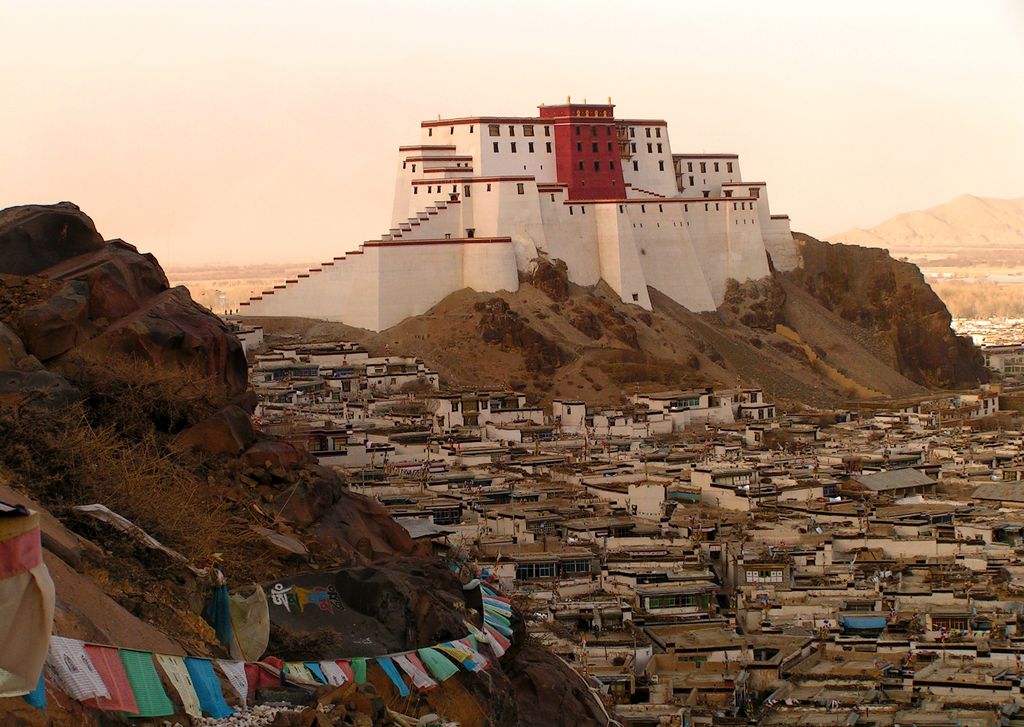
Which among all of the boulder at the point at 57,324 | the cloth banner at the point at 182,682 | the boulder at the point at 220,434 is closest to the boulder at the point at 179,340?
the boulder at the point at 57,324

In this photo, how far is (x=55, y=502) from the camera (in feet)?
42.1

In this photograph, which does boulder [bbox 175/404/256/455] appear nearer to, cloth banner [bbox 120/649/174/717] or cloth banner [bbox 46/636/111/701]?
cloth banner [bbox 120/649/174/717]

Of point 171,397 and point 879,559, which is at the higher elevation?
point 171,397

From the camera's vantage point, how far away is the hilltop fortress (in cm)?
4897

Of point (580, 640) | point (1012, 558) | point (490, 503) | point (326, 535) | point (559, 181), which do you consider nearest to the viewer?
point (326, 535)

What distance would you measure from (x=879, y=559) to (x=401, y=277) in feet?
72.4

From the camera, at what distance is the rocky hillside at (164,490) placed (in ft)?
38.5

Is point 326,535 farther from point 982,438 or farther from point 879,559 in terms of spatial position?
point 982,438

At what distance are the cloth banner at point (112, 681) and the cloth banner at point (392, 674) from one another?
253 centimetres

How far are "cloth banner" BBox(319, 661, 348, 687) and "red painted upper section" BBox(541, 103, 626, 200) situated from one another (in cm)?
4255

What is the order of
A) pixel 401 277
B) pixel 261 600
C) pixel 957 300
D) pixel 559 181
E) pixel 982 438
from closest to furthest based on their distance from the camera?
1. pixel 261 600
2. pixel 982 438
3. pixel 401 277
4. pixel 559 181
5. pixel 957 300

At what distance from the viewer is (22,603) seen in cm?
830

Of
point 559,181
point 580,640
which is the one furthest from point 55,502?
point 559,181

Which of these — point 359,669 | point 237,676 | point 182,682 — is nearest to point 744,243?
point 359,669
